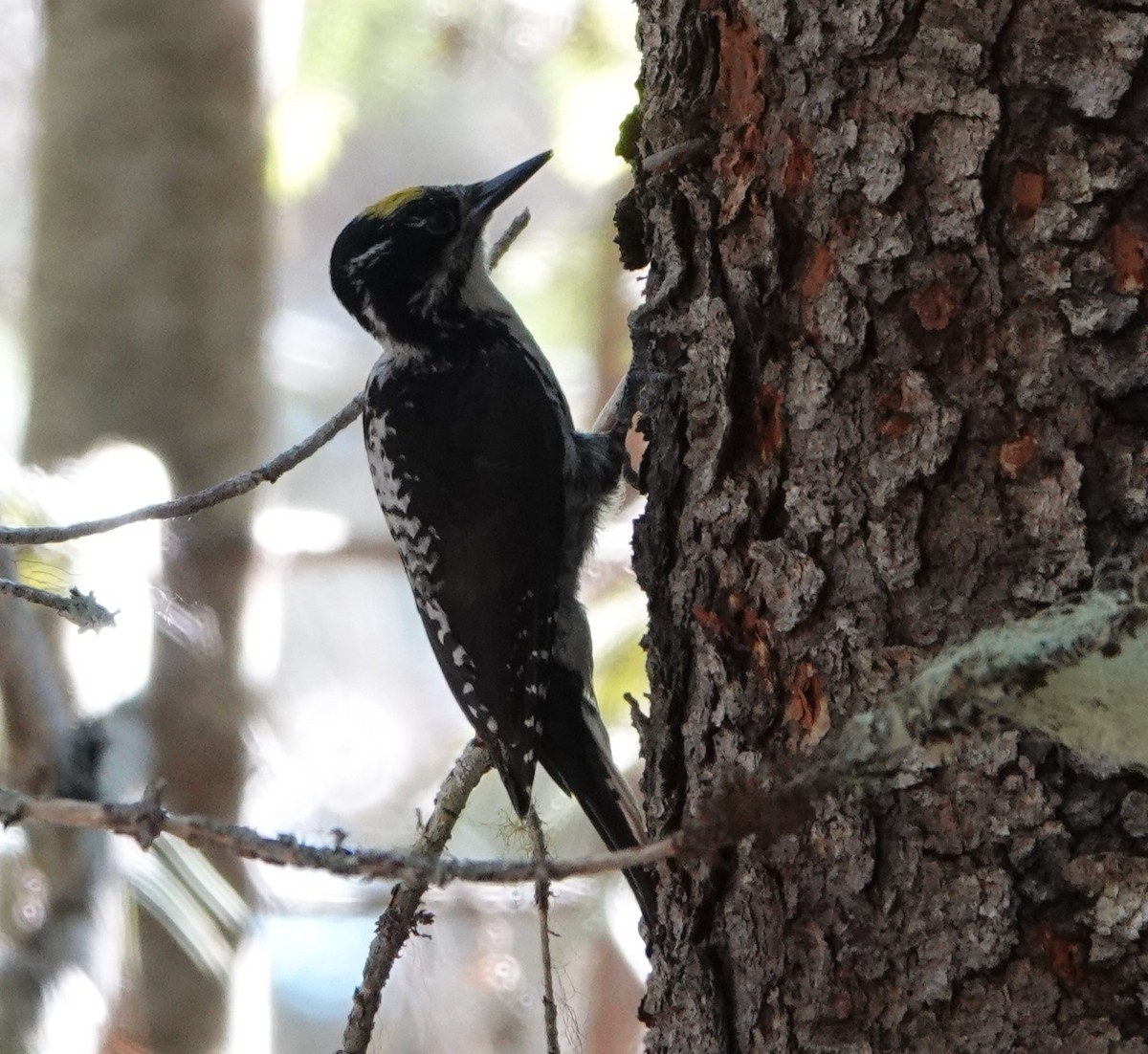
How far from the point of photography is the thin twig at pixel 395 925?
173 cm

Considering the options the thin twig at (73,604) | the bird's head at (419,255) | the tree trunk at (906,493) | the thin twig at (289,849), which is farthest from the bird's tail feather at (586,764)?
the thin twig at (289,849)

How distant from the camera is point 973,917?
1472 millimetres

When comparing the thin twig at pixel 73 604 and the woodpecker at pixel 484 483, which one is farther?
the woodpecker at pixel 484 483

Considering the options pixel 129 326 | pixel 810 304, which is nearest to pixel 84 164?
pixel 129 326

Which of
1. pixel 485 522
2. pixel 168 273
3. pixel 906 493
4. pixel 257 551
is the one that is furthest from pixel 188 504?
pixel 168 273

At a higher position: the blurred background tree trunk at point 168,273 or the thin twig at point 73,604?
the blurred background tree trunk at point 168,273

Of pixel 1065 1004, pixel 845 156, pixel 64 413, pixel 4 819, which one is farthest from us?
pixel 64 413

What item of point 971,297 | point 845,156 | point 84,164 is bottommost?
point 971,297

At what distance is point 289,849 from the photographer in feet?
3.66

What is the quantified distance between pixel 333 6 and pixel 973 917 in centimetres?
379

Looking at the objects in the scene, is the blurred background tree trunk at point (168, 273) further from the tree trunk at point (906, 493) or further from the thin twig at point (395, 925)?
the tree trunk at point (906, 493)

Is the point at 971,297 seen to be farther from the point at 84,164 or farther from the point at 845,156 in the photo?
the point at 84,164

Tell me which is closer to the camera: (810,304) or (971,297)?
(971,297)

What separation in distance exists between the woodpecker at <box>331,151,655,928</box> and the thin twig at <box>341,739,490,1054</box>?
437mm
